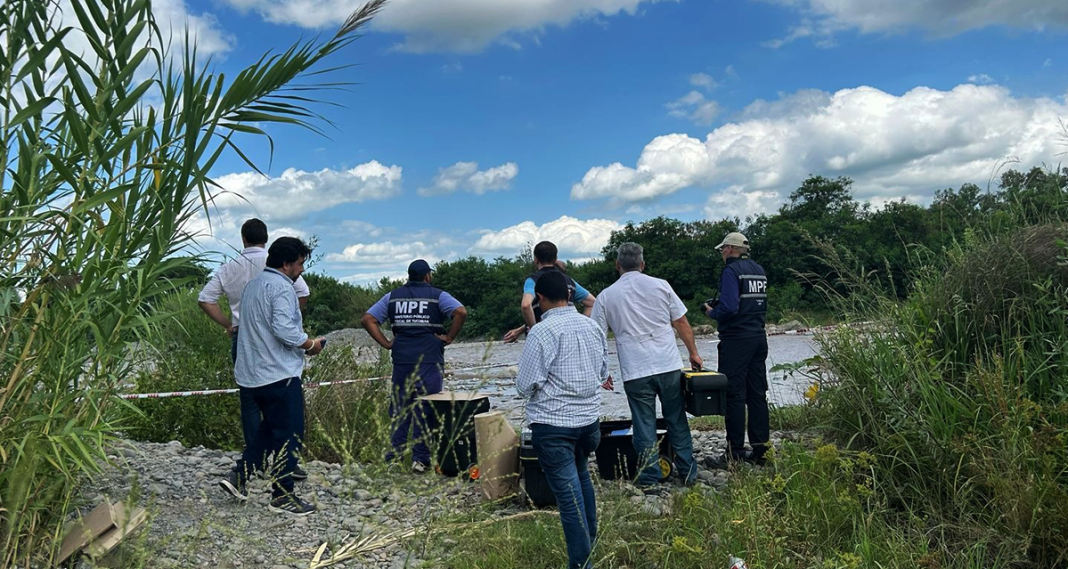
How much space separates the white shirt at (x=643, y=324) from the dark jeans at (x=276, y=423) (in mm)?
2281

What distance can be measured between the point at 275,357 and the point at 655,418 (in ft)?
9.22

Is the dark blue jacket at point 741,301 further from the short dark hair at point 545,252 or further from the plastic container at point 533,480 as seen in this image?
the plastic container at point 533,480

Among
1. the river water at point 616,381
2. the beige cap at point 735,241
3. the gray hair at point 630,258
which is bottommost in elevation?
the river water at point 616,381

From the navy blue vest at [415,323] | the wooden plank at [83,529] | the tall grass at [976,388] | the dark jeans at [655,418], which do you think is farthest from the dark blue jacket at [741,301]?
the wooden plank at [83,529]

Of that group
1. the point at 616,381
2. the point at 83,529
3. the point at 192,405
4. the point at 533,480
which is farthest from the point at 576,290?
the point at 616,381

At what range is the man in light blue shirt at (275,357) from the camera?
5.47 m

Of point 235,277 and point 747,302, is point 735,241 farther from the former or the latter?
point 235,277

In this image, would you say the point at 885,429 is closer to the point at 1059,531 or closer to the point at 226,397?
the point at 1059,531

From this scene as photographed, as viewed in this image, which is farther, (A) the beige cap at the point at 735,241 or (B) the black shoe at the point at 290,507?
(A) the beige cap at the point at 735,241

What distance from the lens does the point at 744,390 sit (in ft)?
21.9

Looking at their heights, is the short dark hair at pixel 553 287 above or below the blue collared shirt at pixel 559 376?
above

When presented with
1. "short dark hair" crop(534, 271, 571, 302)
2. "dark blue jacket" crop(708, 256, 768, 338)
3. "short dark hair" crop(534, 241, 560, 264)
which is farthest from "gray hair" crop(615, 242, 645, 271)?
"short dark hair" crop(534, 271, 571, 302)

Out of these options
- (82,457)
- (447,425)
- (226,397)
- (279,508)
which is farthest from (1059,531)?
(226,397)

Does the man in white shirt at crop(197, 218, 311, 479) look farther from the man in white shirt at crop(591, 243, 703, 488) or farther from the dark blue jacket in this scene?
the dark blue jacket
